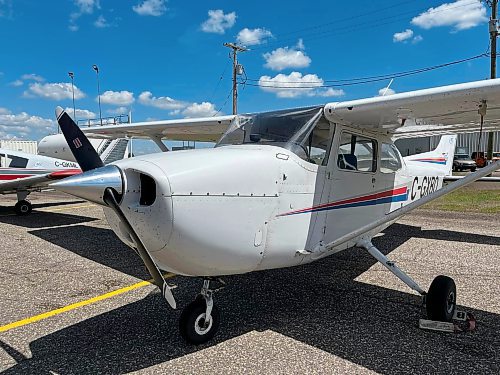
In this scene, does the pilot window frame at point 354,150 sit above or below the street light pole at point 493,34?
below

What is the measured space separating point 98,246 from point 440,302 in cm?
605

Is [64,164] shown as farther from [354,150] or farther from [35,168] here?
[354,150]

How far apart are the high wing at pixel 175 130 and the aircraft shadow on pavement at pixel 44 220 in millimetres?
2645

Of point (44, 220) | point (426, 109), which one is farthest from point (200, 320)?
point (44, 220)

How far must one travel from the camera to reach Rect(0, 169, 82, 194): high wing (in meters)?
11.2

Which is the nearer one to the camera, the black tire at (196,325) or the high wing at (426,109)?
the black tire at (196,325)

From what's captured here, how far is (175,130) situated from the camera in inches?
304

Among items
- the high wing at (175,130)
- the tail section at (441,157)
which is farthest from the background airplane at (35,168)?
the tail section at (441,157)

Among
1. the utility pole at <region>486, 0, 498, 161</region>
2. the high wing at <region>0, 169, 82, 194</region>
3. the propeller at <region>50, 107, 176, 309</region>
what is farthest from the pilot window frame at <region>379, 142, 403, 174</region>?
the utility pole at <region>486, 0, 498, 161</region>

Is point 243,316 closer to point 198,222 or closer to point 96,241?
point 198,222

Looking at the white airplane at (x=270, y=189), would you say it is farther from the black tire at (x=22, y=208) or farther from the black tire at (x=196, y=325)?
the black tire at (x=22, y=208)

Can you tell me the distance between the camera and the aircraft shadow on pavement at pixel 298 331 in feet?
10.3

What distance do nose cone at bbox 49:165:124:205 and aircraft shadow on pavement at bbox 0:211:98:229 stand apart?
24.6ft

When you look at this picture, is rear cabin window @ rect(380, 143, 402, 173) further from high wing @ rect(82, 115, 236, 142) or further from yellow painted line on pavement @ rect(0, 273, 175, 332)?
yellow painted line on pavement @ rect(0, 273, 175, 332)
